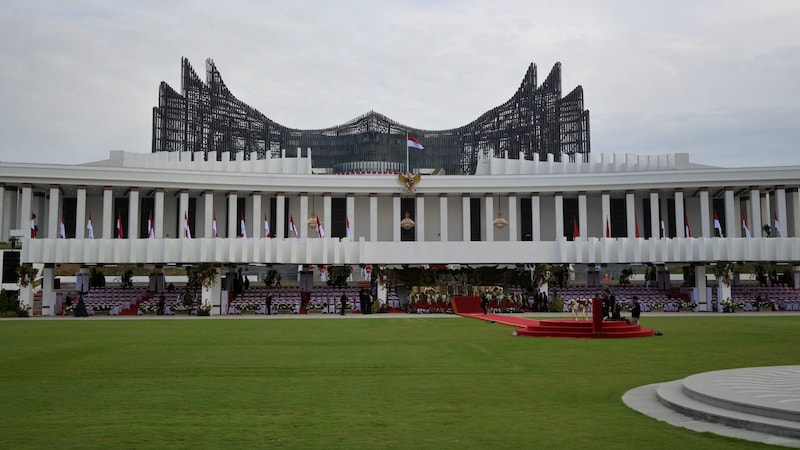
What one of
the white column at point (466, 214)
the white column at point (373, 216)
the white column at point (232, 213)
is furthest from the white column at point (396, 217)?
the white column at point (232, 213)

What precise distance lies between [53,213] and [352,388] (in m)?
45.0

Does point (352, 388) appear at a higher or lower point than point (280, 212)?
lower

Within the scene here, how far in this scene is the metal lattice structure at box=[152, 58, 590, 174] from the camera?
90250 mm

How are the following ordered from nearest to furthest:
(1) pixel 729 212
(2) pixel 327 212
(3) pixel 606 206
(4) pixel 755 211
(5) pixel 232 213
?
1. (4) pixel 755 211
2. (5) pixel 232 213
3. (1) pixel 729 212
4. (3) pixel 606 206
5. (2) pixel 327 212

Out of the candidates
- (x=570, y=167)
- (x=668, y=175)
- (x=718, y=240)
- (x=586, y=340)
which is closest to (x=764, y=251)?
(x=718, y=240)

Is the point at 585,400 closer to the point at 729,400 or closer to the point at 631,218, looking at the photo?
the point at 729,400

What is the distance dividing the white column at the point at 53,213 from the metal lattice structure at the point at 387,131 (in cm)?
3152

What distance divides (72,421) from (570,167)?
57813 millimetres

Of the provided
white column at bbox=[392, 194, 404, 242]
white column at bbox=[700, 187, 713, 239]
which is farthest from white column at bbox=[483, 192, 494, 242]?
white column at bbox=[700, 187, 713, 239]

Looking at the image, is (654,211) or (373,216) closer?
A: (654,211)

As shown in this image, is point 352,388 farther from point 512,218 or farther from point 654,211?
point 654,211

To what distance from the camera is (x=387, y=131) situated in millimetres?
103688

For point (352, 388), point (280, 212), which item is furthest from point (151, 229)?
point (352, 388)

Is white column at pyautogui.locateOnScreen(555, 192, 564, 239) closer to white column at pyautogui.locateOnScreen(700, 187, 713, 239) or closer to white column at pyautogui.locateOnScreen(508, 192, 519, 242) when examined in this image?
white column at pyautogui.locateOnScreen(508, 192, 519, 242)
